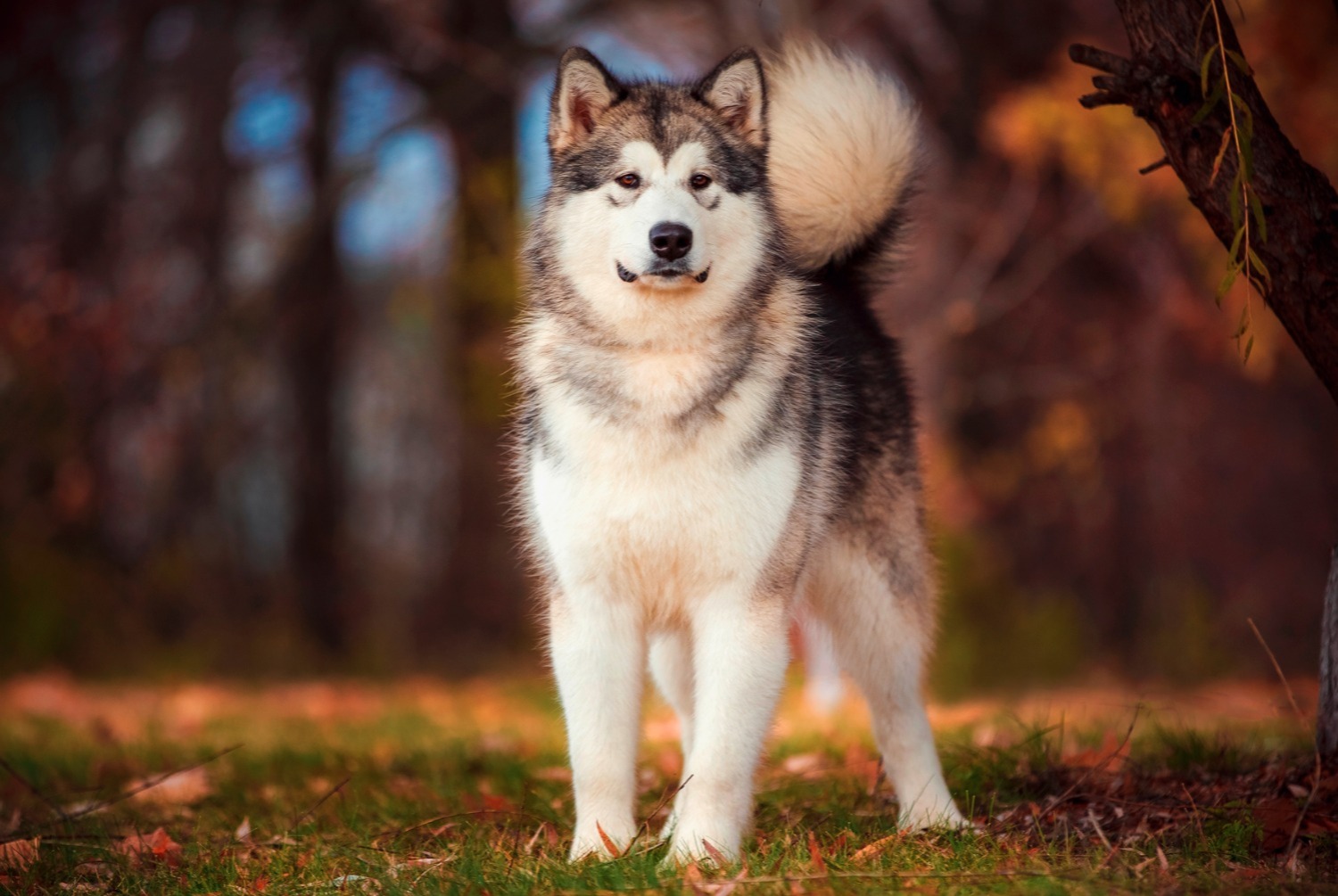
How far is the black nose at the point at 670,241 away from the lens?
306 cm

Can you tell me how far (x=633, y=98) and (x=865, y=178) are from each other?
3.05 ft

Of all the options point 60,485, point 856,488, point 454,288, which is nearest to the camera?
point 856,488

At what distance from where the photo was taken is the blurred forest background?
8.59m

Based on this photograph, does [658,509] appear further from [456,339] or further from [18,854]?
[456,339]

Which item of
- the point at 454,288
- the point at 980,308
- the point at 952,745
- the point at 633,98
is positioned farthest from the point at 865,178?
the point at 454,288

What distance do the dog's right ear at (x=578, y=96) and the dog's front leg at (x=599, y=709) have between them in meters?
1.25

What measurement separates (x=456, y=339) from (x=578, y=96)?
26.0ft

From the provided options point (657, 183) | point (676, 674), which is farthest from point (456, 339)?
point (657, 183)

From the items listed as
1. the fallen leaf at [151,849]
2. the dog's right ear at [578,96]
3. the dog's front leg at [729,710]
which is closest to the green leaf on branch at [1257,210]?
the dog's front leg at [729,710]

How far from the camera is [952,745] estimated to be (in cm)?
411

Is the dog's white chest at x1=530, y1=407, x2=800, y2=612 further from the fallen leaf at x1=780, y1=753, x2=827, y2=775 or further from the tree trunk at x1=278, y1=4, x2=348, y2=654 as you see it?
the tree trunk at x1=278, y1=4, x2=348, y2=654

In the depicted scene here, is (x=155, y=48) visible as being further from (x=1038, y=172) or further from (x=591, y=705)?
(x=591, y=705)

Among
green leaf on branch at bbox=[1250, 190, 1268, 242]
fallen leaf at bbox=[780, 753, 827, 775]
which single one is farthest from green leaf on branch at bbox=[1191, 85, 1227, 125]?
fallen leaf at bbox=[780, 753, 827, 775]

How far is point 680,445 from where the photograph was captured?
308 cm
